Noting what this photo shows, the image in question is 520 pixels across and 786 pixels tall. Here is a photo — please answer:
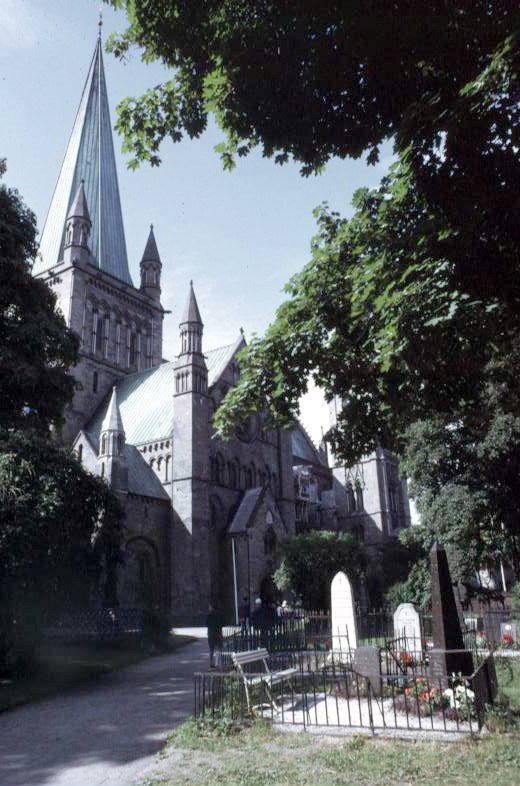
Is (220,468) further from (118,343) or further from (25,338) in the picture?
(25,338)

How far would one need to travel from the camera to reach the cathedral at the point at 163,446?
1249 inches

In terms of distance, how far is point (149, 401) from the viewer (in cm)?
3984

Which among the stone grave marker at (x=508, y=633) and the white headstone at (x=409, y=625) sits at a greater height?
the white headstone at (x=409, y=625)

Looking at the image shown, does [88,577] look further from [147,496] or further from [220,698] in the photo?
[147,496]

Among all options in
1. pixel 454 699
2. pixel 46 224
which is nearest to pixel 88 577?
pixel 454 699

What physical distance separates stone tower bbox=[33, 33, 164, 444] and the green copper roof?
0.08m

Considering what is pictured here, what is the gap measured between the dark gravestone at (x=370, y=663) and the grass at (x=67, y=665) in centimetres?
747

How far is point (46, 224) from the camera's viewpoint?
165ft

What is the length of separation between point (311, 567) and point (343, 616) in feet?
40.1

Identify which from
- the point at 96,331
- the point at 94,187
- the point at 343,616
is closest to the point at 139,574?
the point at 343,616

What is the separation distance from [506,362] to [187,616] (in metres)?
24.0

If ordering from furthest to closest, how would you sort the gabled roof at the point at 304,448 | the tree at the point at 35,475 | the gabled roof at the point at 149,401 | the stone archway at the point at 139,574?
the gabled roof at the point at 304,448 < the gabled roof at the point at 149,401 < the stone archway at the point at 139,574 < the tree at the point at 35,475

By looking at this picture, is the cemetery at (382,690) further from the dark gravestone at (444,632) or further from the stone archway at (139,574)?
the stone archway at (139,574)

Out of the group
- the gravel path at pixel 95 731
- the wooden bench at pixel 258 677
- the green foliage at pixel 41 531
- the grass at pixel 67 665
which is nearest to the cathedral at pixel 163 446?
the grass at pixel 67 665
